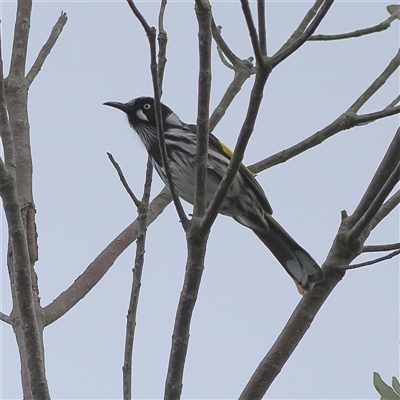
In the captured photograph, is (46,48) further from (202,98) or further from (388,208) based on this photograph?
(388,208)

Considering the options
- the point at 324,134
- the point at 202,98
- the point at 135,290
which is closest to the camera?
the point at 202,98

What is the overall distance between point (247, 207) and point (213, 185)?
0.29m

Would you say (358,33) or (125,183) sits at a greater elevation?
(358,33)

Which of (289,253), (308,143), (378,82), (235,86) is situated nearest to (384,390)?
(308,143)

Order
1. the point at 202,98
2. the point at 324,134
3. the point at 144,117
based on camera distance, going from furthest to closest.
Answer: the point at 144,117, the point at 324,134, the point at 202,98

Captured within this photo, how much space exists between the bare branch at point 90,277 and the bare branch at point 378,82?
1439 millimetres

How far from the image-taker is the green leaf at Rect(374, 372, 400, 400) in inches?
104

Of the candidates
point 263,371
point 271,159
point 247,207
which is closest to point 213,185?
point 247,207

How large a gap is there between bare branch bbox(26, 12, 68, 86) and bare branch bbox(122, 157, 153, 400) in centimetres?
162

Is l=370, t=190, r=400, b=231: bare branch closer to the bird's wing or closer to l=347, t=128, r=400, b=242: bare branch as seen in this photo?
l=347, t=128, r=400, b=242: bare branch

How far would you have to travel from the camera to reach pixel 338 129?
12.2ft

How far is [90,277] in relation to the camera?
12.4ft

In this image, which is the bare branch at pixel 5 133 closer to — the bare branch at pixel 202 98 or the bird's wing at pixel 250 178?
the bare branch at pixel 202 98

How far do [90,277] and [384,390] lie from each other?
67.1 inches
